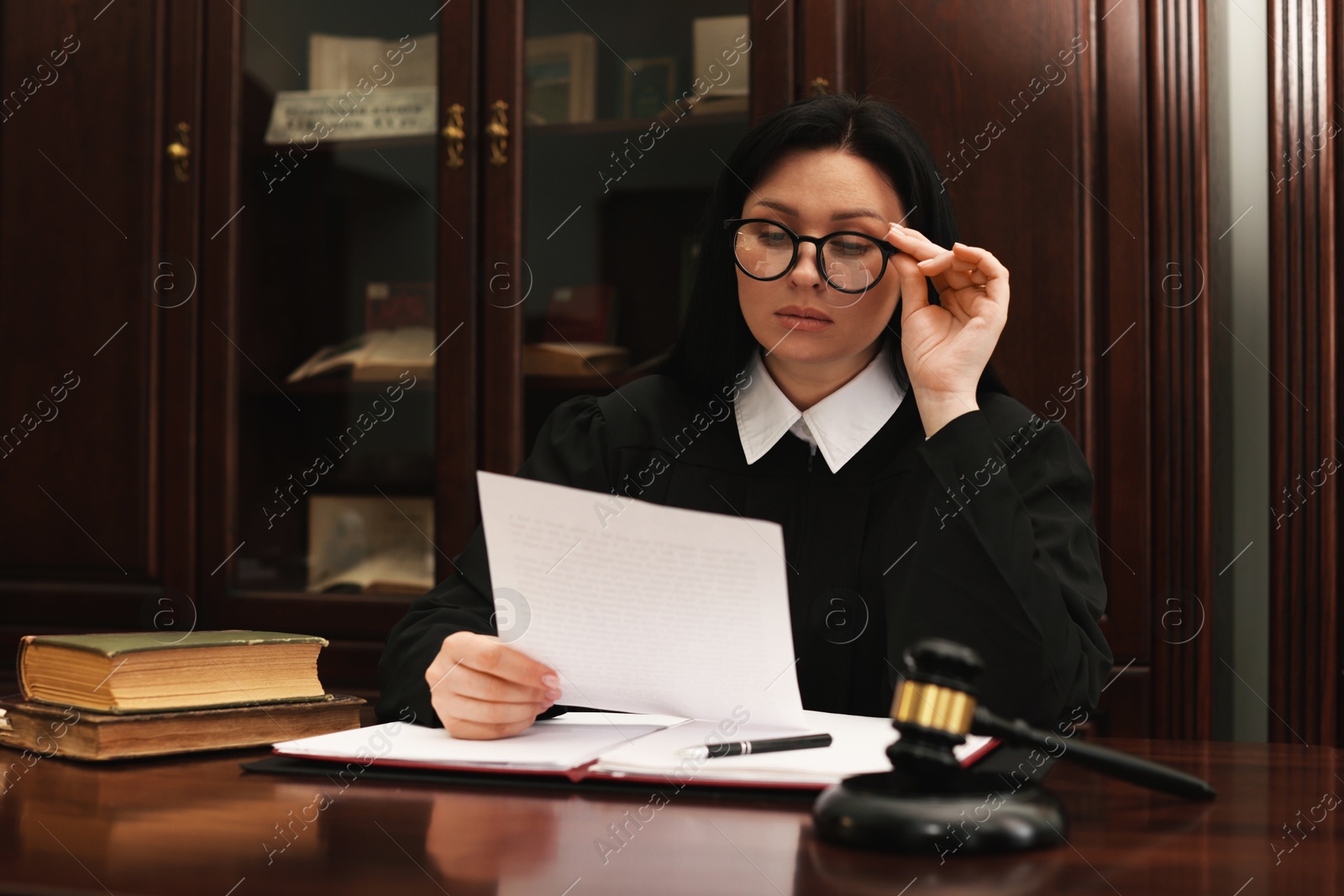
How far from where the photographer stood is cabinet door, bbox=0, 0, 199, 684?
88.2 inches

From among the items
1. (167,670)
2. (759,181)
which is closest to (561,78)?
(759,181)

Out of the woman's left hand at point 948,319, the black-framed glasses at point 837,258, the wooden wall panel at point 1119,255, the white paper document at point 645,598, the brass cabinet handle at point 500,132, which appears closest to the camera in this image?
the white paper document at point 645,598

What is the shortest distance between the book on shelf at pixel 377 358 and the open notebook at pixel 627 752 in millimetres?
1142

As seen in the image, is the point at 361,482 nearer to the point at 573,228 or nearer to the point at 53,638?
the point at 573,228

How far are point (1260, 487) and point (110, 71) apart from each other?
2.22 metres

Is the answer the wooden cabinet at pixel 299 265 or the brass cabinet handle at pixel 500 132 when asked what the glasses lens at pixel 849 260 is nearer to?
the wooden cabinet at pixel 299 265

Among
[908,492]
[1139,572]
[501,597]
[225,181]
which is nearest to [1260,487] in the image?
[1139,572]

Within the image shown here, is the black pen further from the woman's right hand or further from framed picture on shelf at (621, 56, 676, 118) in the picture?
framed picture on shelf at (621, 56, 676, 118)

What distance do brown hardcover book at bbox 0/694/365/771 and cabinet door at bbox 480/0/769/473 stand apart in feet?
3.33

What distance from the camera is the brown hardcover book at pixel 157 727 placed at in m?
0.98

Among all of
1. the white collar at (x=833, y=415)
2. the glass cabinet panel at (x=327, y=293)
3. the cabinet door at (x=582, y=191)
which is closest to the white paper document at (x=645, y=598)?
the white collar at (x=833, y=415)

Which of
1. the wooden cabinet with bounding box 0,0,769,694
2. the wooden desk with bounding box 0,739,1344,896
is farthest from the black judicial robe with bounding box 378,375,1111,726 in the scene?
the wooden cabinet with bounding box 0,0,769,694

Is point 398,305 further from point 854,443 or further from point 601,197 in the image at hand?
point 854,443

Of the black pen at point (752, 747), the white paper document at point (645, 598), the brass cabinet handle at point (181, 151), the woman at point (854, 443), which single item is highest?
the brass cabinet handle at point (181, 151)
